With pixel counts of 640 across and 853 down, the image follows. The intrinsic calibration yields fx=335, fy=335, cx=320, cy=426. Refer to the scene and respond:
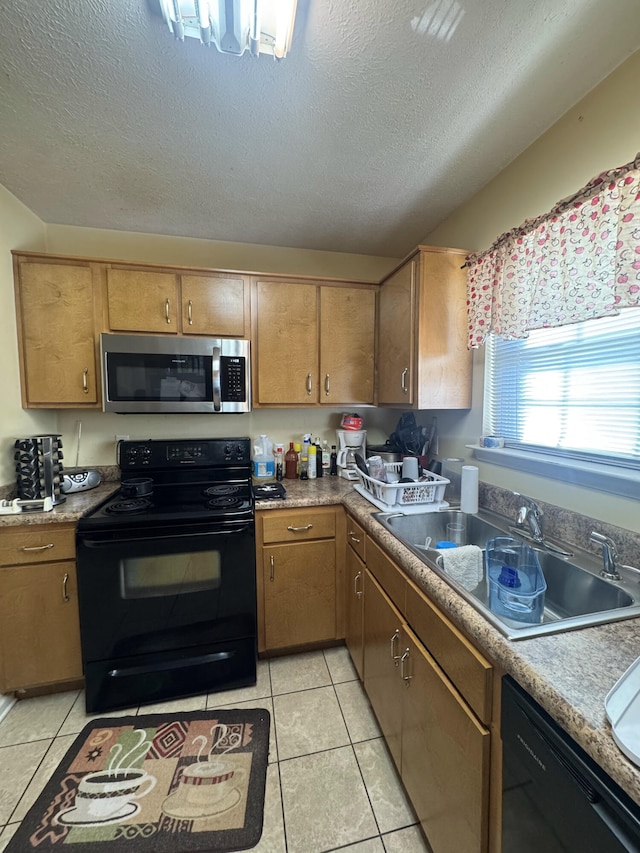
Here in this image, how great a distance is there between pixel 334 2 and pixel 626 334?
1.30 meters

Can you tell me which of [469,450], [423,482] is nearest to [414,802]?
[423,482]

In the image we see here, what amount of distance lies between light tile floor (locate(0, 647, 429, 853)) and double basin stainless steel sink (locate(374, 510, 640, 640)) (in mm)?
827

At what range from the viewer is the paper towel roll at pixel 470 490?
5.09 feet

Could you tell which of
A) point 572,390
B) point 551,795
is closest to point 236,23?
point 572,390

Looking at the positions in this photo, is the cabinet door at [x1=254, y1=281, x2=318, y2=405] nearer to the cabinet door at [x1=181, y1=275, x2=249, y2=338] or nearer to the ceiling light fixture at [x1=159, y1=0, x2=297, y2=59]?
the cabinet door at [x1=181, y1=275, x2=249, y2=338]

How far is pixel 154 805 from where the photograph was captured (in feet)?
3.95

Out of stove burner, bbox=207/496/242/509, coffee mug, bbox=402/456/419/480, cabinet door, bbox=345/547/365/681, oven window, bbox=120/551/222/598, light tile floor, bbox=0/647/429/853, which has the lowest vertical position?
light tile floor, bbox=0/647/429/853

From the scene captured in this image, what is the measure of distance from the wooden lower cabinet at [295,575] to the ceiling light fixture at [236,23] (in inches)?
69.4

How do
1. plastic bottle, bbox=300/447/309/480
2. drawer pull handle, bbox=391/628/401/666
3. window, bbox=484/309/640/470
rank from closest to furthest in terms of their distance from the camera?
1. window, bbox=484/309/640/470
2. drawer pull handle, bbox=391/628/401/666
3. plastic bottle, bbox=300/447/309/480

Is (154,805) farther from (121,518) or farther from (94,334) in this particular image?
(94,334)

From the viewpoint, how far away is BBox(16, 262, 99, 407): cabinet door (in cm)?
180

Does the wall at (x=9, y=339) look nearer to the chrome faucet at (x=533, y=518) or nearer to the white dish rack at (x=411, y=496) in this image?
the white dish rack at (x=411, y=496)

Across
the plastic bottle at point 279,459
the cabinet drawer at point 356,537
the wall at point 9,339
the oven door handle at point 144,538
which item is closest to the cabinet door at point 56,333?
the wall at point 9,339

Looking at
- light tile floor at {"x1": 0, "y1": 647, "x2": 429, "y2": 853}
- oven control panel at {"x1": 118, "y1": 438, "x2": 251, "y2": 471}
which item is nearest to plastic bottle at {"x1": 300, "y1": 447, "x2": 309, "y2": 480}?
oven control panel at {"x1": 118, "y1": 438, "x2": 251, "y2": 471}
